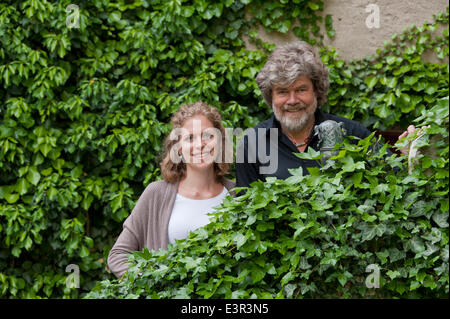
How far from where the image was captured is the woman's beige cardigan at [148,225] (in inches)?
104

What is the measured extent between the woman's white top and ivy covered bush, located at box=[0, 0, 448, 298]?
128 centimetres

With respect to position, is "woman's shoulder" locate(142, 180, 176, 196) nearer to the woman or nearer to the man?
the woman

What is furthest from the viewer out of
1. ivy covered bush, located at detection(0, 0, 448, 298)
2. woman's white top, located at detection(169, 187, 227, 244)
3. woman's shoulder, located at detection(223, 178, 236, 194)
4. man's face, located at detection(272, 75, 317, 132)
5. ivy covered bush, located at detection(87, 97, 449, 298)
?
ivy covered bush, located at detection(0, 0, 448, 298)

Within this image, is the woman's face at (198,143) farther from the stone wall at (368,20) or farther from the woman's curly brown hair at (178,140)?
the stone wall at (368,20)

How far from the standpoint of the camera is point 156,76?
419cm

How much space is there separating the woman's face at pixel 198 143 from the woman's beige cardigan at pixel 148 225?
0.21m

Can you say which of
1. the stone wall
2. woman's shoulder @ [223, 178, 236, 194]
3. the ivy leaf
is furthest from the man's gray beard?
the ivy leaf

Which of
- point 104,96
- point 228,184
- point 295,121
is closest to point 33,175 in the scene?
point 104,96

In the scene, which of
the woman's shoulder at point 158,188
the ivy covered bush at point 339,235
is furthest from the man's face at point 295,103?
the ivy covered bush at point 339,235

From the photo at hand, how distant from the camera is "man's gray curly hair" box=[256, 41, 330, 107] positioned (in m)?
2.70

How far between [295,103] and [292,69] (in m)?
0.17

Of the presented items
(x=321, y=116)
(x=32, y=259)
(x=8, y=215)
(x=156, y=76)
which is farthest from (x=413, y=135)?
(x=32, y=259)

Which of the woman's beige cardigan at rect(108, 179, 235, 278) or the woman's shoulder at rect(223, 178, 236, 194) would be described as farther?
the woman's shoulder at rect(223, 178, 236, 194)
